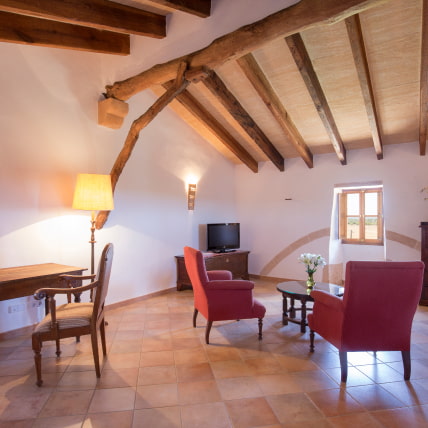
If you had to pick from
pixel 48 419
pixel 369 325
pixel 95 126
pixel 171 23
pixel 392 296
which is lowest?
pixel 48 419

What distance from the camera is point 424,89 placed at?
13.2ft

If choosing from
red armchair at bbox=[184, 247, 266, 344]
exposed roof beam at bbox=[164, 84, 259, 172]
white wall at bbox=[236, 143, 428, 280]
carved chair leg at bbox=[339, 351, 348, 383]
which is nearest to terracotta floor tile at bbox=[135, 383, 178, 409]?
red armchair at bbox=[184, 247, 266, 344]

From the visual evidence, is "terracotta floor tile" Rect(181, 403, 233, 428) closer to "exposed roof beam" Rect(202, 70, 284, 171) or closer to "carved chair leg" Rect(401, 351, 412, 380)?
"carved chair leg" Rect(401, 351, 412, 380)

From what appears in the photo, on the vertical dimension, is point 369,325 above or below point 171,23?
below

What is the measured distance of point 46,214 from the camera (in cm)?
393

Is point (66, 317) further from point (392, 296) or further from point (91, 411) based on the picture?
point (392, 296)

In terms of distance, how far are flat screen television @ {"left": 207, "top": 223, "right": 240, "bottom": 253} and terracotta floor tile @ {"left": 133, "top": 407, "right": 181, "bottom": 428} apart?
4012 millimetres

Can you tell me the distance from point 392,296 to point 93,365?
262 cm

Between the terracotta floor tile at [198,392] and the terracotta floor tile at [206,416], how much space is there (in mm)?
64

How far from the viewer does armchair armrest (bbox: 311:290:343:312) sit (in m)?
2.71

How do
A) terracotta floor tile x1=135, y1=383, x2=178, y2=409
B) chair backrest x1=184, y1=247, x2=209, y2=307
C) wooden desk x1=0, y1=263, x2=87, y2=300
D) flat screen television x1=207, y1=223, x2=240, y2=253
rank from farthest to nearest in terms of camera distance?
flat screen television x1=207, y1=223, x2=240, y2=253 → chair backrest x1=184, y1=247, x2=209, y2=307 → wooden desk x1=0, y1=263, x2=87, y2=300 → terracotta floor tile x1=135, y1=383, x2=178, y2=409

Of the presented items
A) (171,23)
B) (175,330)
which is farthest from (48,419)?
(171,23)

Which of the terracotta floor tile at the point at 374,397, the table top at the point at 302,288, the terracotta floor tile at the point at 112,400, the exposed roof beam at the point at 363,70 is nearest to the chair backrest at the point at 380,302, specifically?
the terracotta floor tile at the point at 374,397

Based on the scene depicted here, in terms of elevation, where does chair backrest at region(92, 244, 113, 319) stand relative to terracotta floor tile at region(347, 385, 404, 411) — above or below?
above
